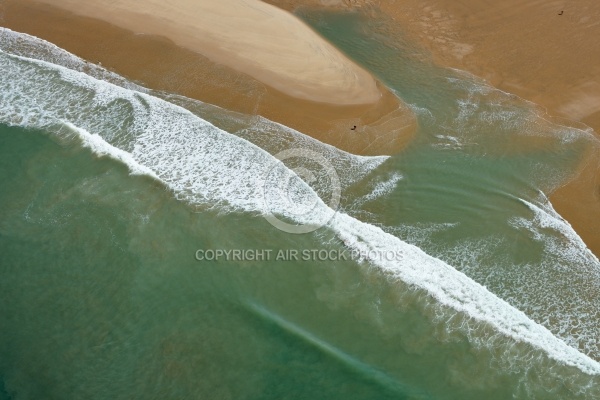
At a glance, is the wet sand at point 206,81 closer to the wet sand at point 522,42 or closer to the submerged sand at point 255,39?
the submerged sand at point 255,39

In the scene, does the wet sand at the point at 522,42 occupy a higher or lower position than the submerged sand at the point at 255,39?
higher

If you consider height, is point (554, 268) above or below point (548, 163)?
below

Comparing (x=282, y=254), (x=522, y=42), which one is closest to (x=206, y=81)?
(x=282, y=254)

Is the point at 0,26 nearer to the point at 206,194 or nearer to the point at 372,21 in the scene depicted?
the point at 206,194

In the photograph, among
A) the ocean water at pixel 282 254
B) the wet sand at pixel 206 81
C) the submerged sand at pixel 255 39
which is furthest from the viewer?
the submerged sand at pixel 255 39

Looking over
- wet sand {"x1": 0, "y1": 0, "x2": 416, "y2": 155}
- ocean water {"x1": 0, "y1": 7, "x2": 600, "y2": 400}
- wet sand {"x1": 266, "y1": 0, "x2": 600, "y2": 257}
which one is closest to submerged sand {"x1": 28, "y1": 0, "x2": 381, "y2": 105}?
wet sand {"x1": 0, "y1": 0, "x2": 416, "y2": 155}

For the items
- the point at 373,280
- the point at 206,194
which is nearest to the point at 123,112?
the point at 206,194

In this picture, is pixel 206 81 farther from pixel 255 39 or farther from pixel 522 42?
pixel 522 42

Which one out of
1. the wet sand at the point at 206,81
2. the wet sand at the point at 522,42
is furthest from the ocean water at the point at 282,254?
the wet sand at the point at 522,42
